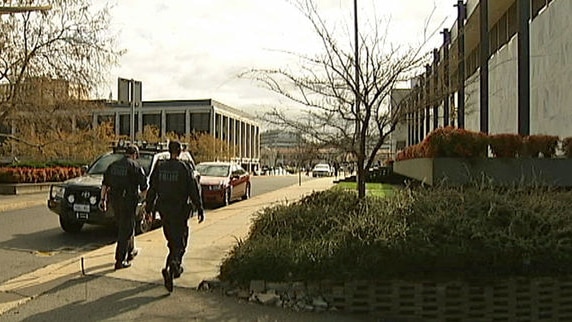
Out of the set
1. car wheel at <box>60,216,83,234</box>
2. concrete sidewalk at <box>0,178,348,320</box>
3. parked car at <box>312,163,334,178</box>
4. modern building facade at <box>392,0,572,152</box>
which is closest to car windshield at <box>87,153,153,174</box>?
car wheel at <box>60,216,83,234</box>

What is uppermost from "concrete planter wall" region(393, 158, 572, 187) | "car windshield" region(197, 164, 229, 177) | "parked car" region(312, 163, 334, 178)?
"concrete planter wall" region(393, 158, 572, 187)

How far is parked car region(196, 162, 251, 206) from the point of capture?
20812 mm

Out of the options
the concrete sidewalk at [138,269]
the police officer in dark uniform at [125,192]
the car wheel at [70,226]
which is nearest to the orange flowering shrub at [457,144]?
the concrete sidewalk at [138,269]

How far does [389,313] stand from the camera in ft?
21.7

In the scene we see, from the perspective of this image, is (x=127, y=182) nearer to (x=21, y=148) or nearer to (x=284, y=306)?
(x=284, y=306)

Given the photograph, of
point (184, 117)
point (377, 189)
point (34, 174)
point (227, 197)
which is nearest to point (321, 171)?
point (34, 174)

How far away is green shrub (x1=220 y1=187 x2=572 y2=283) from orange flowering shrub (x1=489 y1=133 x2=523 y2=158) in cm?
477

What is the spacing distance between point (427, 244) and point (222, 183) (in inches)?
580

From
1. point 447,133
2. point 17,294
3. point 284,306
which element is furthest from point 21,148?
point 284,306

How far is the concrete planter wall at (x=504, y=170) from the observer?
42.0 ft

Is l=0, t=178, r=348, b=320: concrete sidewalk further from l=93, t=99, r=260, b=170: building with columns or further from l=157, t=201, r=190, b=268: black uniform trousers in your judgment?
l=93, t=99, r=260, b=170: building with columns

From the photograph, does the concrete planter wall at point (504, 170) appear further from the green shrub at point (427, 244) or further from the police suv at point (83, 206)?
the police suv at point (83, 206)

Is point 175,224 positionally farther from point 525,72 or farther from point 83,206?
point 525,72

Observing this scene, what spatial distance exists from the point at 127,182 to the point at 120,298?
2255 millimetres
